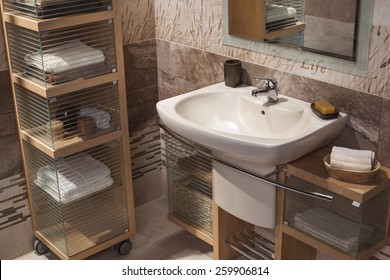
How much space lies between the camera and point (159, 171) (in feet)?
12.2

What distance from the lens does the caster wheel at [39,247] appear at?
10.6 feet

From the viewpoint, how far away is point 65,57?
2.71 meters

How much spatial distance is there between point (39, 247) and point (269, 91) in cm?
149

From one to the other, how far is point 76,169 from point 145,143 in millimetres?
677

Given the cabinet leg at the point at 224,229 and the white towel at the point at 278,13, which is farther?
the cabinet leg at the point at 224,229

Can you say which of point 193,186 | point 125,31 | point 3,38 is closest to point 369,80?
point 193,186

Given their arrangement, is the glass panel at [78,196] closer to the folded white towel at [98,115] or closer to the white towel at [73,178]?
the white towel at [73,178]

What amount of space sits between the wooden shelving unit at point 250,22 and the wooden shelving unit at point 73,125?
54 cm

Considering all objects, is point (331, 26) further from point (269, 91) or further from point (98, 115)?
point (98, 115)

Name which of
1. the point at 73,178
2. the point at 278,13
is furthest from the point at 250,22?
the point at 73,178

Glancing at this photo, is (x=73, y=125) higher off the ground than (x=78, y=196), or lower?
higher

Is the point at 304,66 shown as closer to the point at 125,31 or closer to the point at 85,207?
the point at 125,31

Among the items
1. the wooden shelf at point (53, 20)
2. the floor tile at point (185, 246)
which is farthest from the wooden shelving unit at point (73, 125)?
the floor tile at point (185, 246)

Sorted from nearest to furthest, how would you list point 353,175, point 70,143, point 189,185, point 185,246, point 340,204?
point 353,175, point 340,204, point 70,143, point 189,185, point 185,246
